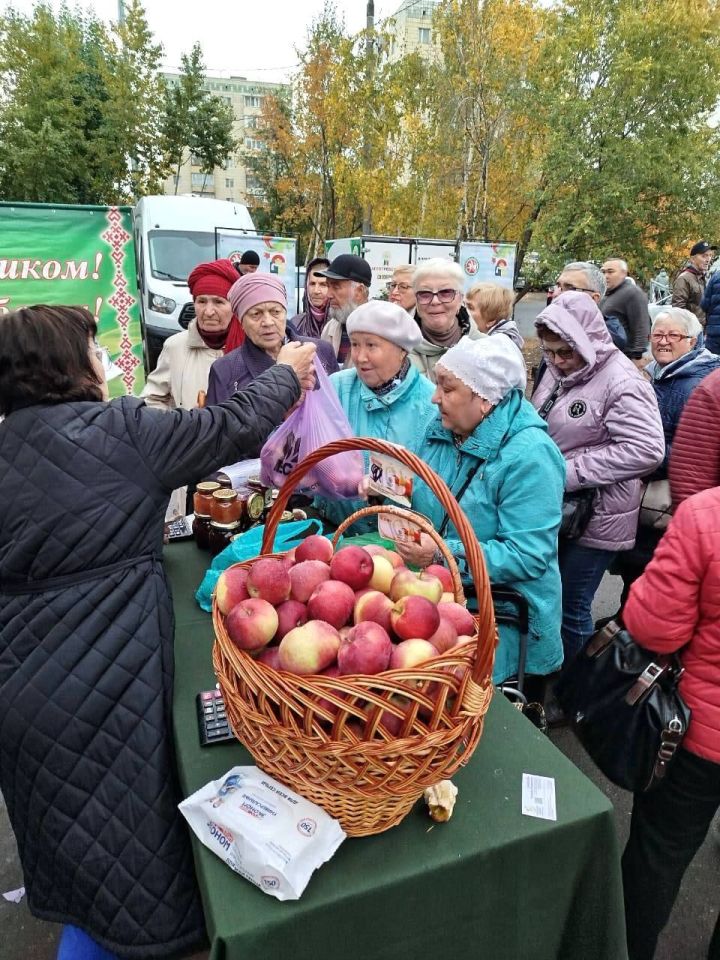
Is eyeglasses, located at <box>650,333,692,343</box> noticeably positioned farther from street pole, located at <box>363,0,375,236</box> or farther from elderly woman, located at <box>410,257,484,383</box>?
street pole, located at <box>363,0,375,236</box>

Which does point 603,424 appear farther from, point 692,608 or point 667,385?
point 692,608

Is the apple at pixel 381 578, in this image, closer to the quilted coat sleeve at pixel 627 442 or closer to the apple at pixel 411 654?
the apple at pixel 411 654

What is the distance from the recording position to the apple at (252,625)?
1169 millimetres

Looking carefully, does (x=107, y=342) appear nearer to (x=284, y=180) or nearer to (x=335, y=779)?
(x=335, y=779)

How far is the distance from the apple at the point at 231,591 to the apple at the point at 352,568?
0.19 meters

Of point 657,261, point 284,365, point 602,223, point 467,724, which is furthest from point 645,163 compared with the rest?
point 467,724

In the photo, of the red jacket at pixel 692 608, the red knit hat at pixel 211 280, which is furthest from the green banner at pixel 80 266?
the red jacket at pixel 692 608

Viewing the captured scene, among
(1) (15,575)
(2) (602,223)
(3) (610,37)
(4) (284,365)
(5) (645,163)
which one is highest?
(3) (610,37)

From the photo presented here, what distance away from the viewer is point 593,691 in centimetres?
170

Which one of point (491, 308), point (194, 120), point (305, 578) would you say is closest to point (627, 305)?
point (491, 308)

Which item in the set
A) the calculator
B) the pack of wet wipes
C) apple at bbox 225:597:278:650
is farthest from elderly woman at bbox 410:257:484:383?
the pack of wet wipes

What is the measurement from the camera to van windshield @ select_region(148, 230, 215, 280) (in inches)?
430

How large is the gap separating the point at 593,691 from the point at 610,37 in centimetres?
1414

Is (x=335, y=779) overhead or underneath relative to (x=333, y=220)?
underneath
